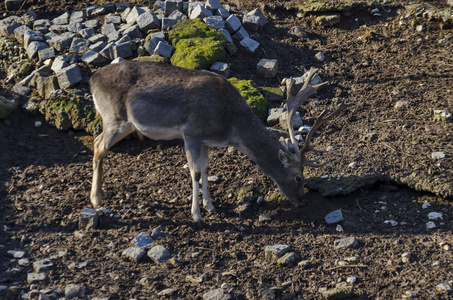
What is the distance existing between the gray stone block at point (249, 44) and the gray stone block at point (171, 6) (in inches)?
52.4

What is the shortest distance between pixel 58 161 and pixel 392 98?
4664 millimetres

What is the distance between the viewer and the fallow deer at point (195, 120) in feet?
23.7

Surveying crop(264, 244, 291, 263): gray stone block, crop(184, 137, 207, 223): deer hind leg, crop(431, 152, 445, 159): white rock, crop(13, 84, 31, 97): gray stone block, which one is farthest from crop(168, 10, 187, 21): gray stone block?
crop(264, 244, 291, 263): gray stone block

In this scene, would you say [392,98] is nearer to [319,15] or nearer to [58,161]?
[319,15]

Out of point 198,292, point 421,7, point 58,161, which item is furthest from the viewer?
point 421,7

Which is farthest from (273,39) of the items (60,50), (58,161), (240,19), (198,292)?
(198,292)

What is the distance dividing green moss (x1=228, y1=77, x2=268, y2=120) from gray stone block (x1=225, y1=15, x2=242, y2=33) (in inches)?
55.3

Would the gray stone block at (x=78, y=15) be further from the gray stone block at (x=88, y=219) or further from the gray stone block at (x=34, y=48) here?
the gray stone block at (x=88, y=219)

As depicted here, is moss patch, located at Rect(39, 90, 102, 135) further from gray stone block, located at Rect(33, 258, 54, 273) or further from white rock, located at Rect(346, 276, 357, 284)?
white rock, located at Rect(346, 276, 357, 284)

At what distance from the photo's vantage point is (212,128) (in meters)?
7.20

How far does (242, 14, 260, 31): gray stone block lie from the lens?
407 inches

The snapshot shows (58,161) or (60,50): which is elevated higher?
(60,50)

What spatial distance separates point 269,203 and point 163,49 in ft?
10.4

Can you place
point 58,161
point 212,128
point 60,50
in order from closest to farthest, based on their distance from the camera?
1. point 212,128
2. point 58,161
3. point 60,50
